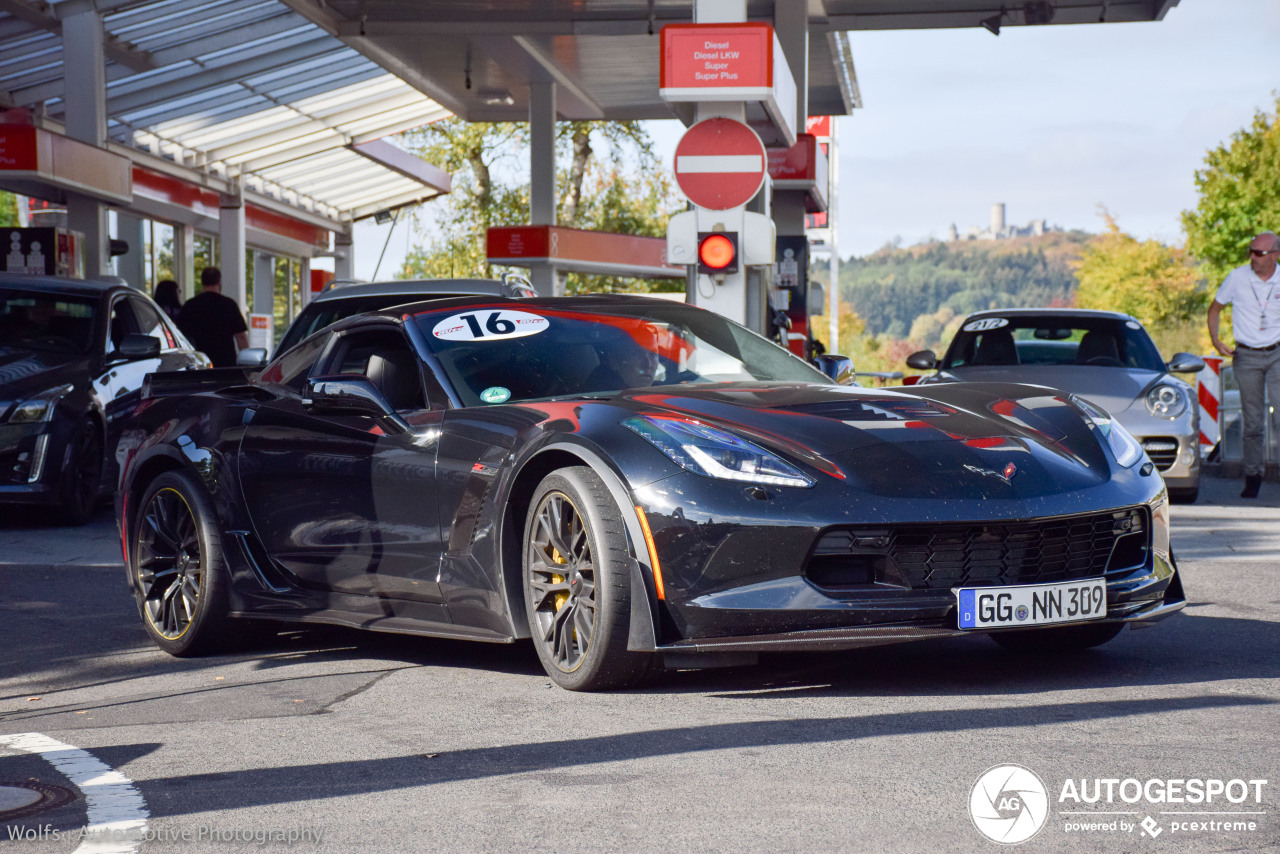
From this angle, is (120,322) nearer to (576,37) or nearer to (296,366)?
(296,366)

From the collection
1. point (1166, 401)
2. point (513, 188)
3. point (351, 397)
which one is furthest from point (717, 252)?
point (513, 188)

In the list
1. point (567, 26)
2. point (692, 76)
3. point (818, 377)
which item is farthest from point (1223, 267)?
point (818, 377)

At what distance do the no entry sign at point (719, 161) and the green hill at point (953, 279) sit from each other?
12926 cm

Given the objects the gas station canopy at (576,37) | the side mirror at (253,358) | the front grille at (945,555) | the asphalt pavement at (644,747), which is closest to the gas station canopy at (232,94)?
the gas station canopy at (576,37)

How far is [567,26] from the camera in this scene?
20.8m

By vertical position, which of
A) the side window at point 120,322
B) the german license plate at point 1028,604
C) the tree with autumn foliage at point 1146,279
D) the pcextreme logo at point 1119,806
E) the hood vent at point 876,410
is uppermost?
the tree with autumn foliage at point 1146,279

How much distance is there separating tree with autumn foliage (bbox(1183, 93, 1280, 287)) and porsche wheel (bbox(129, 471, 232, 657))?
142 ft

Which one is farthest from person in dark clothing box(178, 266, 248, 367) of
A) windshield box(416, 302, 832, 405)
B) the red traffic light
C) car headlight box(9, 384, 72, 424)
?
windshield box(416, 302, 832, 405)

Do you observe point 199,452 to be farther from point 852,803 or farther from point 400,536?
point 852,803

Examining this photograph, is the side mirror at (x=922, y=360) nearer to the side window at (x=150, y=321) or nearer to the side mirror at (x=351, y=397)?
the side window at (x=150, y=321)

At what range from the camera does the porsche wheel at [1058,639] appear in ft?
17.4

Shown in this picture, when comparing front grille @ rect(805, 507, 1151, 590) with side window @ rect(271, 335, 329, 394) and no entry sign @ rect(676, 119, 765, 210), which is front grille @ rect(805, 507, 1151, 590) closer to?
side window @ rect(271, 335, 329, 394)

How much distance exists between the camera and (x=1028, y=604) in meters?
4.52

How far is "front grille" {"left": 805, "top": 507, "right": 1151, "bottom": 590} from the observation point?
4.46m
